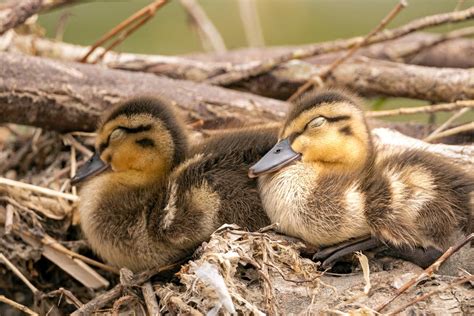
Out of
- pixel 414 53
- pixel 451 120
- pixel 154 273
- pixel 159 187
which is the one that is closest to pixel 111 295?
pixel 154 273

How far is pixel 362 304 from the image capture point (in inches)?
99.0

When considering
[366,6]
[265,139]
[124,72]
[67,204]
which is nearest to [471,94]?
[265,139]

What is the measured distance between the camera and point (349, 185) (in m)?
2.70

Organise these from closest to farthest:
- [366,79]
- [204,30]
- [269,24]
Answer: [366,79], [204,30], [269,24]

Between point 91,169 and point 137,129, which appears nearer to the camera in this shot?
point 137,129

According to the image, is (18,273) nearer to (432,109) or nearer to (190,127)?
(190,127)

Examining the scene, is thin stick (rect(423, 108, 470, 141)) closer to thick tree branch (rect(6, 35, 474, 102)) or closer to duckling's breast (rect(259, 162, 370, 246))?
thick tree branch (rect(6, 35, 474, 102))

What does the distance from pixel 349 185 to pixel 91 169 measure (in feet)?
3.05

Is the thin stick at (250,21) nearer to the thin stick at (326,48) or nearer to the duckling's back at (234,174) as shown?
the thin stick at (326,48)

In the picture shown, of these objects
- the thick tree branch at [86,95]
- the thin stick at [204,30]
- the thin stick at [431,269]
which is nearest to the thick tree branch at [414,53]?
the thin stick at [204,30]

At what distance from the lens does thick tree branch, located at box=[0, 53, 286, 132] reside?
11.4 feet

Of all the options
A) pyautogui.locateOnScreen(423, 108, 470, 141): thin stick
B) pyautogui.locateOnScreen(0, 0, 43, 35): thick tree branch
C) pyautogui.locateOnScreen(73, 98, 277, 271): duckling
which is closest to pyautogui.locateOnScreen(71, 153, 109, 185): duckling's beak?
pyautogui.locateOnScreen(73, 98, 277, 271): duckling

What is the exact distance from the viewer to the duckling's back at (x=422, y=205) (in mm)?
2631

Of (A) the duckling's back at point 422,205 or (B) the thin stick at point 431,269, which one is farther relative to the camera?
(A) the duckling's back at point 422,205
